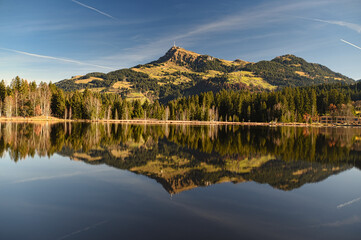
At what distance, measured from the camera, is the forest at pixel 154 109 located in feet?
461

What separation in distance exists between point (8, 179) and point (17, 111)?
144252mm

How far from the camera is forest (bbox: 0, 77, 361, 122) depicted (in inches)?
5531

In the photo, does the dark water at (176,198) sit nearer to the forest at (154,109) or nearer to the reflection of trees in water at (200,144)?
the reflection of trees in water at (200,144)

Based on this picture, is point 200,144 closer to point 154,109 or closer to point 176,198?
point 176,198

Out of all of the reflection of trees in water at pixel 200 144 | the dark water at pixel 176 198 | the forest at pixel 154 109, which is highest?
the forest at pixel 154 109

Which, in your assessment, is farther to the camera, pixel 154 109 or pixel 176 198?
pixel 154 109

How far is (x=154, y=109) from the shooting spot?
199500mm

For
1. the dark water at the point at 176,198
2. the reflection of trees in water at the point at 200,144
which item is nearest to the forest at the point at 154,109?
the reflection of trees in water at the point at 200,144

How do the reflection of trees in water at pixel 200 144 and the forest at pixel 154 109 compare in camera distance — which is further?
the forest at pixel 154 109

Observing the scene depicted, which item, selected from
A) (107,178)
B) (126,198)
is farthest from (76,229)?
(107,178)

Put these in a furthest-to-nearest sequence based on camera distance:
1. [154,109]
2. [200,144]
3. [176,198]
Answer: [154,109]
[200,144]
[176,198]

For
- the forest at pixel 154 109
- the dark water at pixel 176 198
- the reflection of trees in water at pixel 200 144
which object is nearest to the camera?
the dark water at pixel 176 198

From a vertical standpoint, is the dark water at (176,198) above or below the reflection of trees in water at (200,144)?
below

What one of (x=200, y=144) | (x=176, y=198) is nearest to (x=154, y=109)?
(x=200, y=144)
